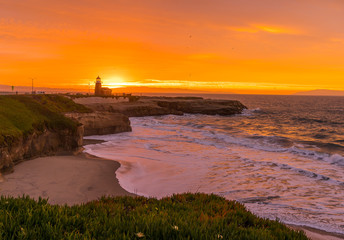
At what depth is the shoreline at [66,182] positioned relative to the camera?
9.33 meters

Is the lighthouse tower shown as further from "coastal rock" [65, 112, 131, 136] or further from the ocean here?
the ocean

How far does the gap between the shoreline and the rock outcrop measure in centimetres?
47

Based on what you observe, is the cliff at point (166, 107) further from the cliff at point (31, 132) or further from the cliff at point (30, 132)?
the cliff at point (30, 132)

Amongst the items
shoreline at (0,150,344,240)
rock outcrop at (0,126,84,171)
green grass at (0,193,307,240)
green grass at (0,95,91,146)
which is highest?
green grass at (0,95,91,146)

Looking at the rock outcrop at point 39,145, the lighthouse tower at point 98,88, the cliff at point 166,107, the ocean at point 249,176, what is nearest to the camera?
the ocean at point 249,176

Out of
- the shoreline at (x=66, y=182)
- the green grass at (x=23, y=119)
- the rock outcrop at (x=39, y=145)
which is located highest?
the green grass at (x=23, y=119)

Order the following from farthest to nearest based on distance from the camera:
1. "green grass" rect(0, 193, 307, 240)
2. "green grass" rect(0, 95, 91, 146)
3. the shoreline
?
1. "green grass" rect(0, 95, 91, 146)
2. the shoreline
3. "green grass" rect(0, 193, 307, 240)

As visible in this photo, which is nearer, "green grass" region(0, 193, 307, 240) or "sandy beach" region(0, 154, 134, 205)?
"green grass" region(0, 193, 307, 240)

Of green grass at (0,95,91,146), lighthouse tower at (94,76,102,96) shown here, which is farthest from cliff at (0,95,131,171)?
lighthouse tower at (94,76,102,96)

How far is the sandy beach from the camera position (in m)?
9.71

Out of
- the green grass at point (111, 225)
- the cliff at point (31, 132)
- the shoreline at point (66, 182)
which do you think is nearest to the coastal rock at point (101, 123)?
the cliff at point (31, 132)

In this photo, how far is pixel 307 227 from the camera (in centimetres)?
813

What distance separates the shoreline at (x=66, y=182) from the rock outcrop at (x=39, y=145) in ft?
1.53

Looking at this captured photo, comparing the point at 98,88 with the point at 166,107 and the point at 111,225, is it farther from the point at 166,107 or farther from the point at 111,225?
the point at 111,225
